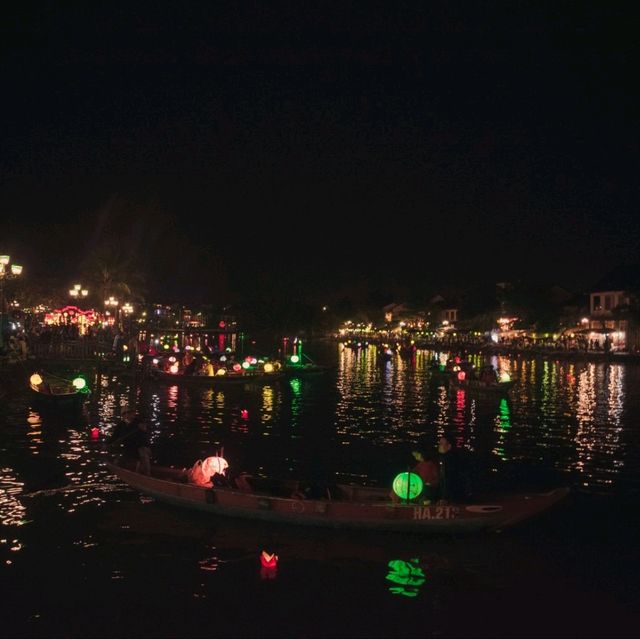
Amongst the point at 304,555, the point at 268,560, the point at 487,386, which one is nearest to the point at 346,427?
the point at 487,386

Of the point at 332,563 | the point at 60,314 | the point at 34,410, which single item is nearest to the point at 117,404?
the point at 34,410

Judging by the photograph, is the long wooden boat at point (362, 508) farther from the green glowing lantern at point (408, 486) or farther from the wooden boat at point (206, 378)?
the wooden boat at point (206, 378)

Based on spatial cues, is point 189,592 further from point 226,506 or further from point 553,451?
point 553,451

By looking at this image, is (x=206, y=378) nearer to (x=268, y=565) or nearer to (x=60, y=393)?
(x=60, y=393)

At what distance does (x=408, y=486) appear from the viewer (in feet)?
43.1

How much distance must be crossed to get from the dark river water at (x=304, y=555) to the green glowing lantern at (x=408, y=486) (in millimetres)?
786

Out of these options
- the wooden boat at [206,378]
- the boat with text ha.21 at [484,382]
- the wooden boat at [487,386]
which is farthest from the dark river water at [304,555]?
the wooden boat at [206,378]

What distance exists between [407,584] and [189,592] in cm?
330

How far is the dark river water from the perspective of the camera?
32.4 feet

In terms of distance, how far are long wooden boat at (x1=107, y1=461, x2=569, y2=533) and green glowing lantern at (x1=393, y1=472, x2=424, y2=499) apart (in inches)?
9.3

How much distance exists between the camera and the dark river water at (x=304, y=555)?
32.4ft

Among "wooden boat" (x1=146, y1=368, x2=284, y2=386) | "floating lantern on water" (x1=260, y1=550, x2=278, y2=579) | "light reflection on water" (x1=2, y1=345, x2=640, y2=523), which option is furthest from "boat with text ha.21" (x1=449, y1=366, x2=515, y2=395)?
"floating lantern on water" (x1=260, y1=550, x2=278, y2=579)

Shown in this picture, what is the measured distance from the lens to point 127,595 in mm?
10609

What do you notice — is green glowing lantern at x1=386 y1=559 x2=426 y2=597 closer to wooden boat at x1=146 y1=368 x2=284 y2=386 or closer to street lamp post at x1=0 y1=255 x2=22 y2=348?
wooden boat at x1=146 y1=368 x2=284 y2=386
